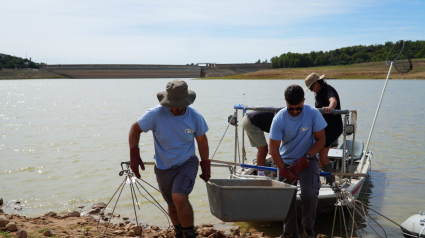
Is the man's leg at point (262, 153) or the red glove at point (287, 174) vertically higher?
the red glove at point (287, 174)

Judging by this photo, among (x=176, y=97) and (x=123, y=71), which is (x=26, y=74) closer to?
(x=123, y=71)

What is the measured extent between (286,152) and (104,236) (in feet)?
9.36

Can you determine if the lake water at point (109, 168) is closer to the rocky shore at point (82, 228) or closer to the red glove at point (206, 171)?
the rocky shore at point (82, 228)

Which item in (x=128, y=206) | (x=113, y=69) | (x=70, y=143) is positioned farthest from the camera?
(x=113, y=69)

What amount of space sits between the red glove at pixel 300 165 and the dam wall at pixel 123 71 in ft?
452

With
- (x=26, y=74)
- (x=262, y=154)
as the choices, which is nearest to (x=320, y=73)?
(x=26, y=74)

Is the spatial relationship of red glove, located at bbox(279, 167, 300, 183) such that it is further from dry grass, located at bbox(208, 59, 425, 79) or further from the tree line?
the tree line

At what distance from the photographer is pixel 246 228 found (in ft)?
25.4

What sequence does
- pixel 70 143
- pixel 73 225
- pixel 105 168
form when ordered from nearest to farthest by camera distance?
pixel 73 225
pixel 105 168
pixel 70 143

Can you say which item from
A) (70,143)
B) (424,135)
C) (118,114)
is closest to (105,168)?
(70,143)

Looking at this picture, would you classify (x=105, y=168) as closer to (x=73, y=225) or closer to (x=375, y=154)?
(x=73, y=225)

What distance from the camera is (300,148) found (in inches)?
215

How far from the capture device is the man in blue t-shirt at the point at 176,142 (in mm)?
5062

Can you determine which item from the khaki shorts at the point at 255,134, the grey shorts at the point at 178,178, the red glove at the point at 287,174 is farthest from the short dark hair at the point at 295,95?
the khaki shorts at the point at 255,134
